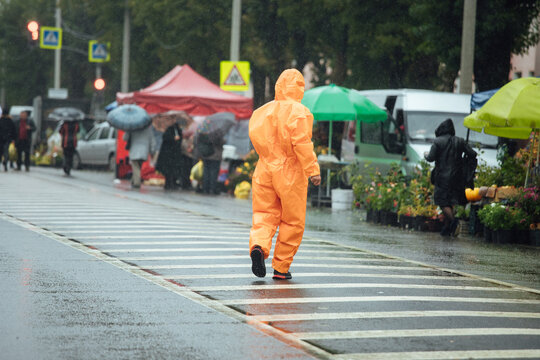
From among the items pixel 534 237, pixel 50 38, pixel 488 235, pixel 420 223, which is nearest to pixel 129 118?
pixel 420 223

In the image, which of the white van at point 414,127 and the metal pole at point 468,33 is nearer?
the metal pole at point 468,33

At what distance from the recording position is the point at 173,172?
27.4m

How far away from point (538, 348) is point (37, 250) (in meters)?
6.09

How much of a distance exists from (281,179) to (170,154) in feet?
59.2

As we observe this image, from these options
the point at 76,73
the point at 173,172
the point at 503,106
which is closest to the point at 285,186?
the point at 503,106

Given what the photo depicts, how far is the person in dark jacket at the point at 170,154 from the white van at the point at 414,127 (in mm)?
7006

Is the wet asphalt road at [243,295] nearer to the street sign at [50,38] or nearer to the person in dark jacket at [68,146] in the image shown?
the person in dark jacket at [68,146]

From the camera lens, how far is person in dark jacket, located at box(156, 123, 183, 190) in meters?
Answer: 27.2

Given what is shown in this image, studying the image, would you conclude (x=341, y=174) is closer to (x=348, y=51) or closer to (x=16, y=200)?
(x=16, y=200)

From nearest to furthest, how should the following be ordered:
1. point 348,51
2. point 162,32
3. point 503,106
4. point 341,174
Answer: point 503,106, point 341,174, point 348,51, point 162,32

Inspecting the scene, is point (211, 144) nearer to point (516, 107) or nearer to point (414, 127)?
point (414, 127)

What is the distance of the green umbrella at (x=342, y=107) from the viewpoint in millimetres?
21031

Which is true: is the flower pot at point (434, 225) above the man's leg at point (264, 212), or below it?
below

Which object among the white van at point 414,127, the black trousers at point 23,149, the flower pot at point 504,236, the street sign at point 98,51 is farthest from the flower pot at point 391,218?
the street sign at point 98,51
